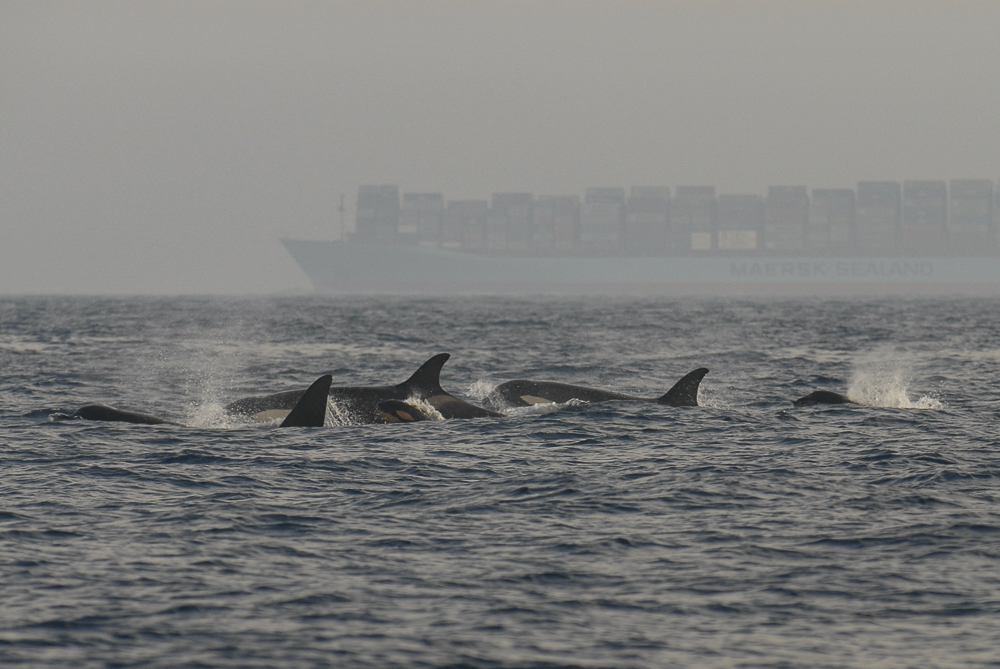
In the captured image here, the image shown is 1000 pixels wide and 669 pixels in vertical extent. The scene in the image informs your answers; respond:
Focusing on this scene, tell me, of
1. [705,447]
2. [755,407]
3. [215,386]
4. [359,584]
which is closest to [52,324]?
[215,386]

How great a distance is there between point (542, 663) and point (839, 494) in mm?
6573

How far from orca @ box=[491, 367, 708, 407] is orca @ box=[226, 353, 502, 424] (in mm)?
2026

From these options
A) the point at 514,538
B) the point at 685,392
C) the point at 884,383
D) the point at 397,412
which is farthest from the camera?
the point at 884,383

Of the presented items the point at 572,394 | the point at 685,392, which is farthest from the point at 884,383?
the point at 572,394

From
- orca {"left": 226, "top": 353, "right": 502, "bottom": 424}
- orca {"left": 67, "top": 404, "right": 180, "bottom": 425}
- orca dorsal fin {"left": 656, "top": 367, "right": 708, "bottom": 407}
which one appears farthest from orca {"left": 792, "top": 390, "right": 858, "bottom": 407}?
orca {"left": 67, "top": 404, "right": 180, "bottom": 425}

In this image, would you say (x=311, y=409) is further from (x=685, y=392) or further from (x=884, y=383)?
(x=884, y=383)

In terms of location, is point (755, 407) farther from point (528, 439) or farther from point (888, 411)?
point (528, 439)

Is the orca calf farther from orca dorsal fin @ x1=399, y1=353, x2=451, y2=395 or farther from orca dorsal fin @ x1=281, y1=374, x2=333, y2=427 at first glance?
orca dorsal fin @ x1=399, y1=353, x2=451, y2=395

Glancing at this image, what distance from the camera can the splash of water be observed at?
24.1 metres

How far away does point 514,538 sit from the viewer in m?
11.6

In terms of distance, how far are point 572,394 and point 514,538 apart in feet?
36.0

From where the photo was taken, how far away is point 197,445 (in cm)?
1697

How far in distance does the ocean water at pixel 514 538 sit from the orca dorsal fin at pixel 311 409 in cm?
29

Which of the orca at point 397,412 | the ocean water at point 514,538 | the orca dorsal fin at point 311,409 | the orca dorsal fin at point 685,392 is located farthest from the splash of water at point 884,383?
the orca dorsal fin at point 311,409
